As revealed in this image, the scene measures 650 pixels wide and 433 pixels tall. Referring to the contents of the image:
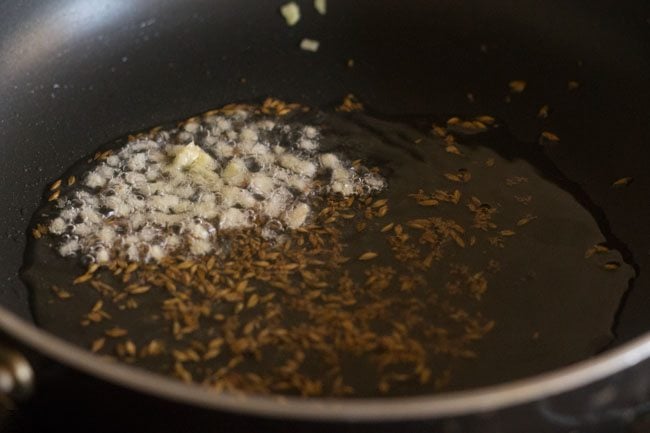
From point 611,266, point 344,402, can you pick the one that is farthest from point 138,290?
point 611,266

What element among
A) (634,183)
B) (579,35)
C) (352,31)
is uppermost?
(352,31)

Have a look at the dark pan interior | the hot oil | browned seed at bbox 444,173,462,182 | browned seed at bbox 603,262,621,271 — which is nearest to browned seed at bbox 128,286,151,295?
the hot oil

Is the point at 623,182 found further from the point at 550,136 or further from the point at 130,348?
the point at 130,348

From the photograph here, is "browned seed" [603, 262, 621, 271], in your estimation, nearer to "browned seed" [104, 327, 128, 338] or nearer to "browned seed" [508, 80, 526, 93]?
"browned seed" [508, 80, 526, 93]

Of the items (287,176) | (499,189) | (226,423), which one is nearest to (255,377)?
(226,423)

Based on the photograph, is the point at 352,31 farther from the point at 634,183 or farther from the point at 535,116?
the point at 634,183

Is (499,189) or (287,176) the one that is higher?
(287,176)

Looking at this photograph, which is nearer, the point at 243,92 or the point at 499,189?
the point at 499,189
